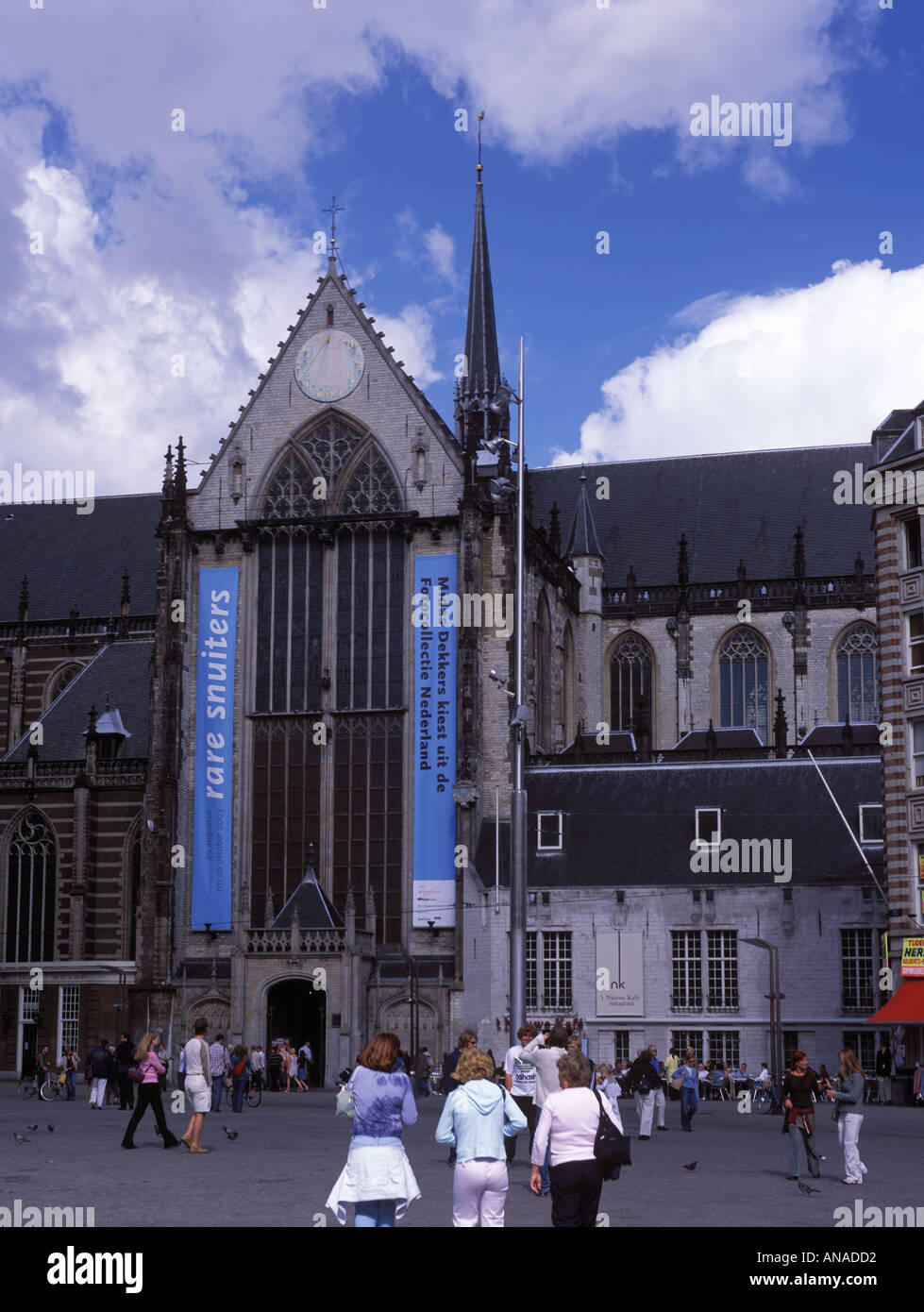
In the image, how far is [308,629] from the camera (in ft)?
189

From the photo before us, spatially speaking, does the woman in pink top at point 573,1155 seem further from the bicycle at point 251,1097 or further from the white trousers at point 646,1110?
the bicycle at point 251,1097

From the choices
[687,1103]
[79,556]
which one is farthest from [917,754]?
[79,556]

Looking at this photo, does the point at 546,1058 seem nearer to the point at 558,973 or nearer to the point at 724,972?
the point at 724,972

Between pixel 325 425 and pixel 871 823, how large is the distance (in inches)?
864

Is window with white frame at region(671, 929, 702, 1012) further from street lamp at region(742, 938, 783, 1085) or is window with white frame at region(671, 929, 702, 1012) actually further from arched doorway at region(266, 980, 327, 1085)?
arched doorway at region(266, 980, 327, 1085)

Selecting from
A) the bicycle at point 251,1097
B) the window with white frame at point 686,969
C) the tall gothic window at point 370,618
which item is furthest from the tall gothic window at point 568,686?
the bicycle at point 251,1097

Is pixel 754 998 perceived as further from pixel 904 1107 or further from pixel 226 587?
pixel 226 587

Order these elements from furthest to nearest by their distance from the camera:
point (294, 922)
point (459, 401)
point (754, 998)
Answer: point (459, 401) → point (294, 922) → point (754, 998)

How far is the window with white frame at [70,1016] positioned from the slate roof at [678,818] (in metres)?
16.3

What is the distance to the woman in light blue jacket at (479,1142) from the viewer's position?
11.7 m

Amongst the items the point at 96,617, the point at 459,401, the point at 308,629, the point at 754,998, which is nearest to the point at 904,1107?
the point at 754,998

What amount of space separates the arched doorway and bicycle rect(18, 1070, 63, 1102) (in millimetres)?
9929

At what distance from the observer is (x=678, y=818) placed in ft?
172
